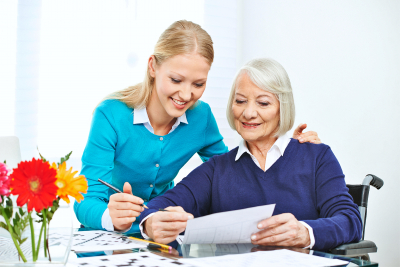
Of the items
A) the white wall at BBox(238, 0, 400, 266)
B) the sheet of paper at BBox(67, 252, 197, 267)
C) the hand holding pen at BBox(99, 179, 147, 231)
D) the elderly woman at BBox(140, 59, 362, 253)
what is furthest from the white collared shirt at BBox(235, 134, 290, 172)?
the white wall at BBox(238, 0, 400, 266)

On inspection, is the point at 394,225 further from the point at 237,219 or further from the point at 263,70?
the point at 237,219

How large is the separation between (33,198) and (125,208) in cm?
52

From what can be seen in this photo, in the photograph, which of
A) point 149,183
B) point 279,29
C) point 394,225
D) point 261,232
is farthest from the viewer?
point 279,29

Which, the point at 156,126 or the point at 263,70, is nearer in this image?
the point at 263,70

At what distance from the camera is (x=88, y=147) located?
163 centimetres

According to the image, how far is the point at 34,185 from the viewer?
77cm

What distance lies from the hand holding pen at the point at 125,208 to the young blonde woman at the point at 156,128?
0.12 meters

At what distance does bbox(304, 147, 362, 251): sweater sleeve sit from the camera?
3.97 ft

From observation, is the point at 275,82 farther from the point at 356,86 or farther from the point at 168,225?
the point at 356,86

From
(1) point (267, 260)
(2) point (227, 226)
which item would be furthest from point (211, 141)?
(1) point (267, 260)

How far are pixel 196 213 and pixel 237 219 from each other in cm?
48

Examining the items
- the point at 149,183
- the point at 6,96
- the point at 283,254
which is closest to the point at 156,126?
the point at 149,183

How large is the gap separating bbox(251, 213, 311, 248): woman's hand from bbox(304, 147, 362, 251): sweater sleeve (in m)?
0.05

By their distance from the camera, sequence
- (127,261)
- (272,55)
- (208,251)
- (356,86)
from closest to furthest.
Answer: (127,261) < (208,251) < (356,86) < (272,55)
